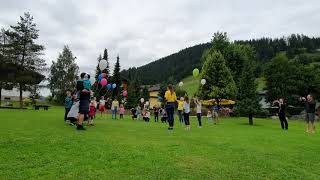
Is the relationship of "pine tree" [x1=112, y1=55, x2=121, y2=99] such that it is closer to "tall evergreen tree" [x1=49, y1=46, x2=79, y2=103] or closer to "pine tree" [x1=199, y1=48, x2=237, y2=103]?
"tall evergreen tree" [x1=49, y1=46, x2=79, y2=103]

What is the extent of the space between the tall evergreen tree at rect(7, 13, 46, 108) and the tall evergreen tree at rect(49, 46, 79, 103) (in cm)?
2725

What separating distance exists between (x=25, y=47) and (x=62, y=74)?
3004cm

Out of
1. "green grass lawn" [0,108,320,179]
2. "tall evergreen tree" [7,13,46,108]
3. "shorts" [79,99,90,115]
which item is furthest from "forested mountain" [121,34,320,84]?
"green grass lawn" [0,108,320,179]

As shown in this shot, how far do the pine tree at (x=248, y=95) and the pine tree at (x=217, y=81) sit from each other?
2024 cm

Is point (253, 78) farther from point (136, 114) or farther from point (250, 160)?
point (250, 160)

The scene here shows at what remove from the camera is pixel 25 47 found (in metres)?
61.4

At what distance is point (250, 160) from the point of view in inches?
363

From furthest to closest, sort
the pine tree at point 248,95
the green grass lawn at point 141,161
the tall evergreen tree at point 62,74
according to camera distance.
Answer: the tall evergreen tree at point 62,74, the pine tree at point 248,95, the green grass lawn at point 141,161

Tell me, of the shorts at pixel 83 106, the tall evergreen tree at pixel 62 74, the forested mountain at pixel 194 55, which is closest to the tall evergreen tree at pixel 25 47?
the tall evergreen tree at pixel 62 74

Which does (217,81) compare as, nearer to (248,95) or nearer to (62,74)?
(248,95)

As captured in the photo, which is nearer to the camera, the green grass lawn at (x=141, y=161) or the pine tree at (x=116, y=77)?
the green grass lawn at (x=141, y=161)

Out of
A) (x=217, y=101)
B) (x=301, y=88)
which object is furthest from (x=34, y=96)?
(x=301, y=88)

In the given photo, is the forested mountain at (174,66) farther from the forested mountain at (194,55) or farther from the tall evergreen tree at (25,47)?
the tall evergreen tree at (25,47)

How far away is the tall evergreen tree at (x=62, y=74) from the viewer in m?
90.5
